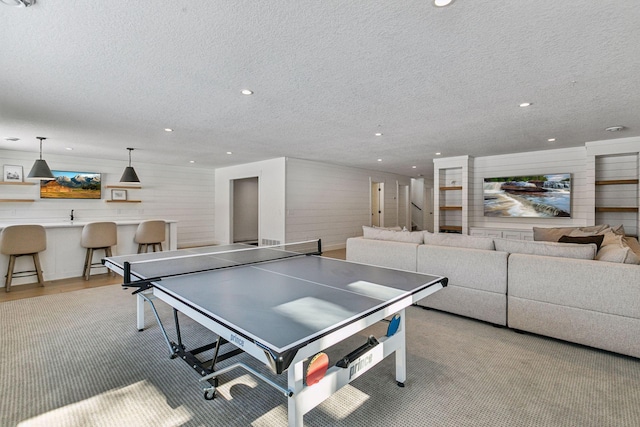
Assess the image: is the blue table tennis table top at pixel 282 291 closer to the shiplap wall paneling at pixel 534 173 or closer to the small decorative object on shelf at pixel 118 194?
the shiplap wall paneling at pixel 534 173

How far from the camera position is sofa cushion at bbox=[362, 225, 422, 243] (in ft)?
12.3

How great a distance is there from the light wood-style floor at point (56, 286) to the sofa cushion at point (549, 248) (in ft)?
18.0

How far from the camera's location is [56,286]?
450 centimetres

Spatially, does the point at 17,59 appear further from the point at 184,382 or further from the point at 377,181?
the point at 377,181

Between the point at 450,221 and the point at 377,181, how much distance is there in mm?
Result: 2909

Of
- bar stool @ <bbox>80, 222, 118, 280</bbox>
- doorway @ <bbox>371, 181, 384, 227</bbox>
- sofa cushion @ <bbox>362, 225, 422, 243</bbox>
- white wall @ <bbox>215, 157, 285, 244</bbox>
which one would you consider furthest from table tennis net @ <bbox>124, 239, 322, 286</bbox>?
doorway @ <bbox>371, 181, 384, 227</bbox>

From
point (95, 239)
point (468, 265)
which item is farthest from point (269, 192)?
point (468, 265)

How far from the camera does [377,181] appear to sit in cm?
988

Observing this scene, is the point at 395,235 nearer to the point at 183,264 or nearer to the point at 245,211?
the point at 183,264

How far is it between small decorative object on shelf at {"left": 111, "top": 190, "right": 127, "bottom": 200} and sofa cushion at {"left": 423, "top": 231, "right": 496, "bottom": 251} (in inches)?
294

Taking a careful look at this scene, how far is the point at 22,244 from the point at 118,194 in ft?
11.4

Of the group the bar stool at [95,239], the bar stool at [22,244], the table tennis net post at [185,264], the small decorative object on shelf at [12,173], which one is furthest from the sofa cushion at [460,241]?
the small decorative object on shelf at [12,173]

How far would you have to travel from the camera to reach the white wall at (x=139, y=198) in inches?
252

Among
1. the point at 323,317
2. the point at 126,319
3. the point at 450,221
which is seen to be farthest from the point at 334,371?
the point at 450,221
